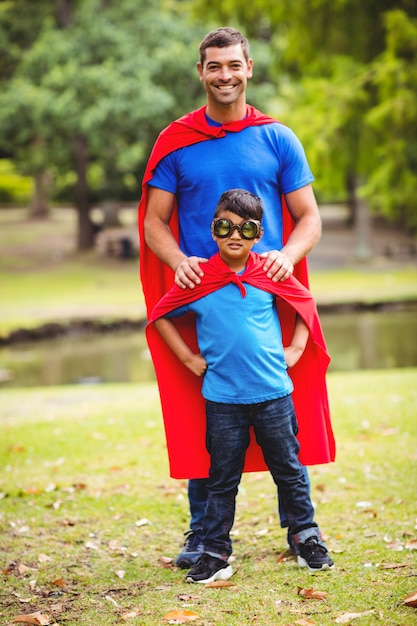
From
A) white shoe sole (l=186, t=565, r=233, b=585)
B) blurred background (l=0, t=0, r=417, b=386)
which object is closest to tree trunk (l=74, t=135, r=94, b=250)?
blurred background (l=0, t=0, r=417, b=386)

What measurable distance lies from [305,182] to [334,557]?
1.66 meters

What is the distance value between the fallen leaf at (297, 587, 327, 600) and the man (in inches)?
20.8

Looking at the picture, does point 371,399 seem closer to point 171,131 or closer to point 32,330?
point 171,131

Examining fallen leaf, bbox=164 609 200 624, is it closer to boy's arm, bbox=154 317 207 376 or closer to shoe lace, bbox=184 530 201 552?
shoe lace, bbox=184 530 201 552

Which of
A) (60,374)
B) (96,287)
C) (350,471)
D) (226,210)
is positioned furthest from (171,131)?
(96,287)

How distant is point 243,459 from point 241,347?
1.69ft

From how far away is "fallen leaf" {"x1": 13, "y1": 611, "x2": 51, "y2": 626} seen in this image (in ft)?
10.7

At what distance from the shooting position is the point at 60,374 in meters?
12.3

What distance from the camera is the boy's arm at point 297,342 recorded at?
12.1 ft

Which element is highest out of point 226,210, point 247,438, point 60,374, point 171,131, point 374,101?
point 374,101

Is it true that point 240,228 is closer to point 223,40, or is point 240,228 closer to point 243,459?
point 223,40

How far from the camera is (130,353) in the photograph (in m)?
13.4

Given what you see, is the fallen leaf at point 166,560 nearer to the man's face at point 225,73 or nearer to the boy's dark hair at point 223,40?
the man's face at point 225,73

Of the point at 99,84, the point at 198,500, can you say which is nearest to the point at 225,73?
the point at 198,500
